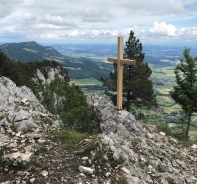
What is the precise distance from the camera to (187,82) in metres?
20.2

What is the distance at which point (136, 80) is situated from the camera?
24.9m

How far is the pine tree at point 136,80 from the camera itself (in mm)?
24828

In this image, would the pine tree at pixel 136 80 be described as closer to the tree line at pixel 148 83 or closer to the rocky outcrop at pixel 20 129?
the tree line at pixel 148 83

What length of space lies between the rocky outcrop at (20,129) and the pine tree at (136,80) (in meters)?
11.9

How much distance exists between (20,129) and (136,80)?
16048 mm

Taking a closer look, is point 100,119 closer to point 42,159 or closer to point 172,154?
point 172,154

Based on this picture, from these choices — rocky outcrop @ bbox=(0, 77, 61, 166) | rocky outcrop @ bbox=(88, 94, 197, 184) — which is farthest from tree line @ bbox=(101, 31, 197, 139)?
rocky outcrop @ bbox=(0, 77, 61, 166)

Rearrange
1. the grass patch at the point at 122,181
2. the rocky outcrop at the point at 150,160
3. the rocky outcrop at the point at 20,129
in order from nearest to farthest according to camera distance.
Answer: the grass patch at the point at 122,181 < the rocky outcrop at the point at 20,129 < the rocky outcrop at the point at 150,160

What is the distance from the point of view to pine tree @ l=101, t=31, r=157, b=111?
24828mm

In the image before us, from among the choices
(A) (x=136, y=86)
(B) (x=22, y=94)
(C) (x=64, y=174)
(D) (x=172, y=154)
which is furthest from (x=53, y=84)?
(C) (x=64, y=174)

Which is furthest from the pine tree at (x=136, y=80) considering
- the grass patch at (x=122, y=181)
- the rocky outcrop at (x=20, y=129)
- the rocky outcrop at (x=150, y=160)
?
the grass patch at (x=122, y=181)

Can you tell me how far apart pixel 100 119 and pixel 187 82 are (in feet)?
27.0

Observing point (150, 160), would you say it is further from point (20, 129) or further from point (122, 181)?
point (20, 129)

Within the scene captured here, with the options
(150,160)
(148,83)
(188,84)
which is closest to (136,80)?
(148,83)
